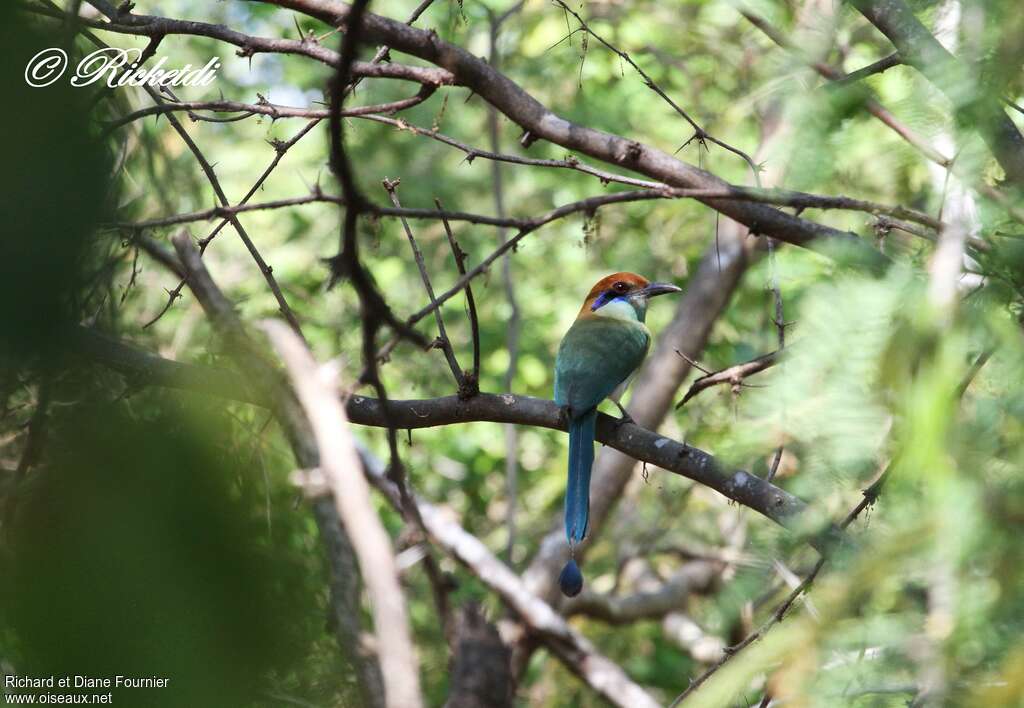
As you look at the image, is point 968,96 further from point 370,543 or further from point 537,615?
point 537,615

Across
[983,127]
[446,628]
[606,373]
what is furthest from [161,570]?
[606,373]

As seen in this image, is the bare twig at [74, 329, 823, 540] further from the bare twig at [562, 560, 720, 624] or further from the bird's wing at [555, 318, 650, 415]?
the bare twig at [562, 560, 720, 624]

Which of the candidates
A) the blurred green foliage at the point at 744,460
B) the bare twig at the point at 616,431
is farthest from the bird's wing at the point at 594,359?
the blurred green foliage at the point at 744,460

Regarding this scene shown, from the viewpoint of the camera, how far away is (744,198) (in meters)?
2.23

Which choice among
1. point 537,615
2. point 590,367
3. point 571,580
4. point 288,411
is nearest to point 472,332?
point 288,411

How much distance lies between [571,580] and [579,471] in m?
0.60

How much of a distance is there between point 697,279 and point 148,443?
5.65 m

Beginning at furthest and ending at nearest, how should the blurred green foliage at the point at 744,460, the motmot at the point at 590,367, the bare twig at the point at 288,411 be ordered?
the motmot at the point at 590,367, the bare twig at the point at 288,411, the blurred green foliage at the point at 744,460

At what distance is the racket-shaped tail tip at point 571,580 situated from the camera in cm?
308

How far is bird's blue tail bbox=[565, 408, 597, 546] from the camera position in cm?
357

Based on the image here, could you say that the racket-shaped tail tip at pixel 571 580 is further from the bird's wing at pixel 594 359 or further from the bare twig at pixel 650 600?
the bare twig at pixel 650 600

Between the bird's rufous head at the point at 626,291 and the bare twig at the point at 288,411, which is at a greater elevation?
the bird's rufous head at the point at 626,291

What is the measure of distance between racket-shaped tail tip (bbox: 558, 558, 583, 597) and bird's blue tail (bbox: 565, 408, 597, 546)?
16.5 inches

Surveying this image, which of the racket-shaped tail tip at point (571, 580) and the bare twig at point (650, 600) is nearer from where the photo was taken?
the racket-shaped tail tip at point (571, 580)
